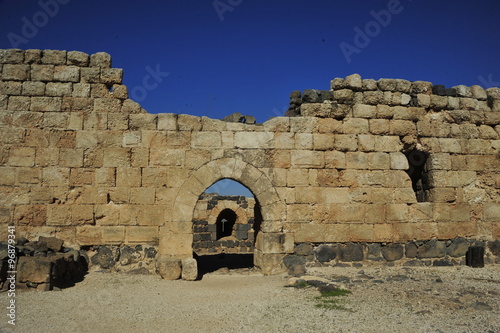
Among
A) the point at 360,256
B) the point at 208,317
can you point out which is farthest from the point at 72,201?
the point at 360,256

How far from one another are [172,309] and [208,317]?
0.64 m

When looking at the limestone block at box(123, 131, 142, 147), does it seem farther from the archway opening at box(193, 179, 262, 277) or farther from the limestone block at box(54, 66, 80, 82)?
the archway opening at box(193, 179, 262, 277)

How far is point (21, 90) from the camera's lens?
722 cm

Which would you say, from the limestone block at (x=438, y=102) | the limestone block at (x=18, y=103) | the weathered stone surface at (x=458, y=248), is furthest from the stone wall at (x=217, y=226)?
the limestone block at (x=438, y=102)

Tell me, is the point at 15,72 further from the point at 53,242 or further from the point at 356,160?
the point at 356,160

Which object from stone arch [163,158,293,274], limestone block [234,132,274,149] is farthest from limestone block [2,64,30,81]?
limestone block [234,132,274,149]

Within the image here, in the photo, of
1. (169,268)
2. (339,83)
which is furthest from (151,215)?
Answer: (339,83)

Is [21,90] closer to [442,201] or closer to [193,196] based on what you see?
[193,196]

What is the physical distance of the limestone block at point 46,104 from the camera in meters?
7.21

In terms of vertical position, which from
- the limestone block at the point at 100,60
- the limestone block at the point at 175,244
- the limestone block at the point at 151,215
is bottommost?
the limestone block at the point at 175,244

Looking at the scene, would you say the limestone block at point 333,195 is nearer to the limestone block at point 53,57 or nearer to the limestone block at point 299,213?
the limestone block at point 299,213

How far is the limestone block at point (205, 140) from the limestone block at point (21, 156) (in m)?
2.93

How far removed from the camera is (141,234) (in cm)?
718

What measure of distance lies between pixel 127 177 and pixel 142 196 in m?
0.46
